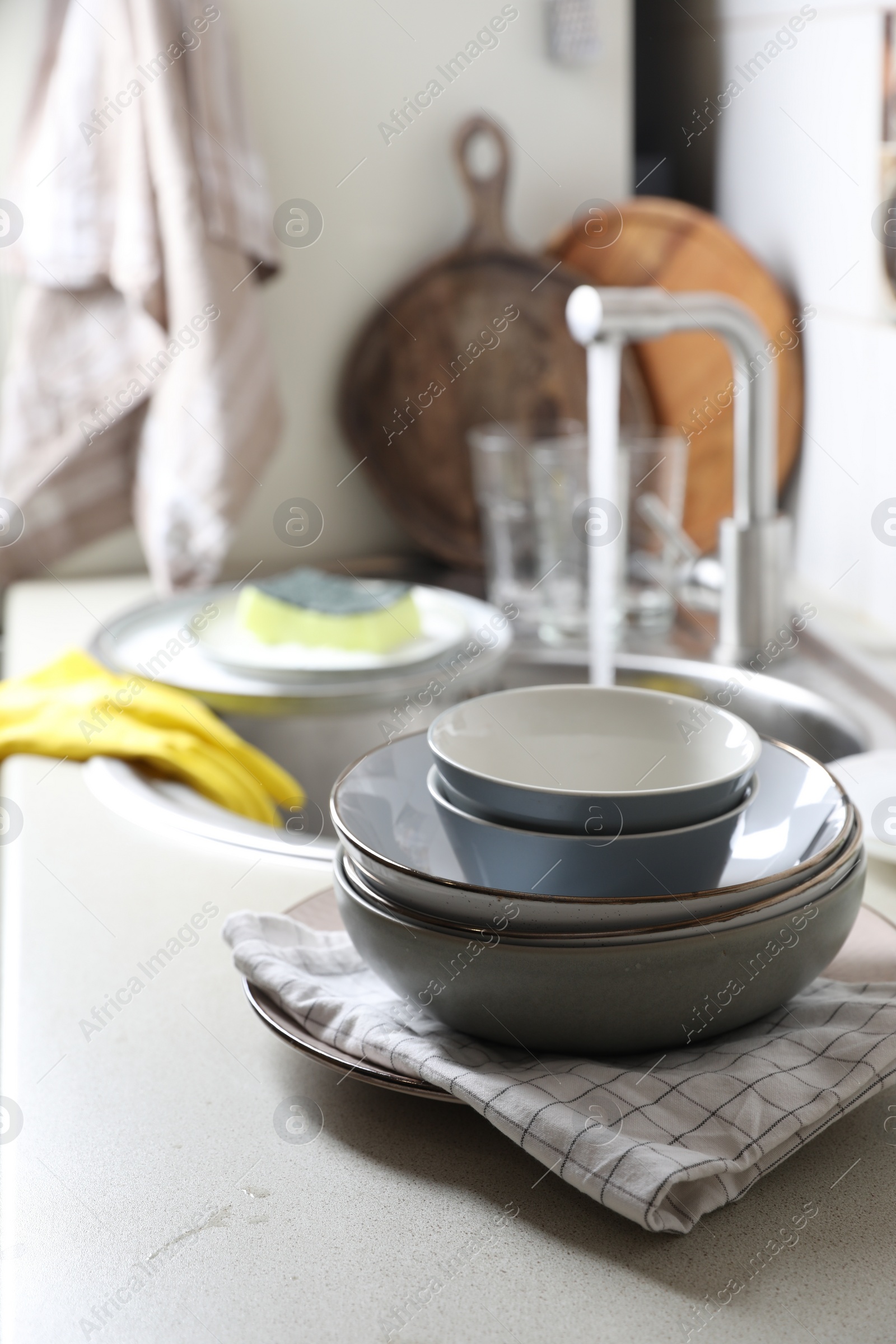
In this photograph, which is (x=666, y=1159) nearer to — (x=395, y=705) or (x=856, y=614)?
(x=395, y=705)

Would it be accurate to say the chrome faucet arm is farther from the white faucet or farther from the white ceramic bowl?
the white ceramic bowl

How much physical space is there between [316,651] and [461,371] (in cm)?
45

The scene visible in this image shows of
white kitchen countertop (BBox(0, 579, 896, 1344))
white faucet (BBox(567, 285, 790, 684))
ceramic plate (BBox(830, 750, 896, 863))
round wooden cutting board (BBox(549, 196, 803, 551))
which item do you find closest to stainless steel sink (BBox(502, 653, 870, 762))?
white faucet (BBox(567, 285, 790, 684))

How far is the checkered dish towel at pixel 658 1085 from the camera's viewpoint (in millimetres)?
377

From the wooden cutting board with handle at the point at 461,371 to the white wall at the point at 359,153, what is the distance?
3 cm

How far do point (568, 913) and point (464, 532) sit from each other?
3.13 ft

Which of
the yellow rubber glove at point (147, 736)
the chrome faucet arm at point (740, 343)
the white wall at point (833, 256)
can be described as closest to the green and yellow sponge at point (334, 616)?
the yellow rubber glove at point (147, 736)

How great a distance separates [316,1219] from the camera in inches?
15.8

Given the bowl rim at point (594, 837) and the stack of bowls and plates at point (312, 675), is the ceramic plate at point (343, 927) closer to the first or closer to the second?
the bowl rim at point (594, 837)

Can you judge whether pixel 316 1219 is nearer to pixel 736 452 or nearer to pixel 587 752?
pixel 587 752

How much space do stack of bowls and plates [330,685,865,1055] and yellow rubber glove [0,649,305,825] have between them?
349 millimetres

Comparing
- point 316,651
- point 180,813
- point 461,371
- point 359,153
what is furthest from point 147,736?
point 359,153

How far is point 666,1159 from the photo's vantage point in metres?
0.37

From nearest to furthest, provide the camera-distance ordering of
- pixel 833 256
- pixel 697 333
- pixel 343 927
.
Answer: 1. pixel 343 927
2. pixel 833 256
3. pixel 697 333
